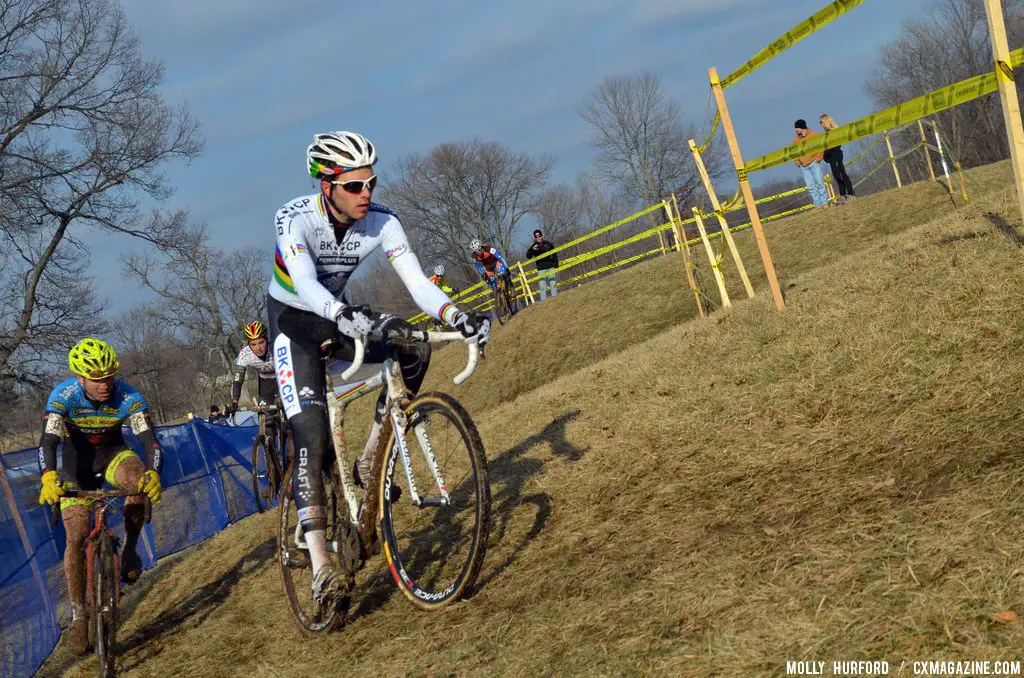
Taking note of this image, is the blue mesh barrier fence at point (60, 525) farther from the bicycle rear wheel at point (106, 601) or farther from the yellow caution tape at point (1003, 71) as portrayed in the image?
the yellow caution tape at point (1003, 71)

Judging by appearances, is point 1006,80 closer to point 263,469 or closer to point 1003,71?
point 1003,71

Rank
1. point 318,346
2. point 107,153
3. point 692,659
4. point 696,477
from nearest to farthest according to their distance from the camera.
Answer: point 692,659 < point 318,346 < point 696,477 < point 107,153

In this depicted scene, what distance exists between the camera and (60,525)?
8.62 m

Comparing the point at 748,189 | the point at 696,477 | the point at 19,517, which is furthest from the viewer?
the point at 748,189

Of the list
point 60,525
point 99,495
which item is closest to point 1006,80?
point 99,495

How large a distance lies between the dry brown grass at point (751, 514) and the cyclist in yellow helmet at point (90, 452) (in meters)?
0.82

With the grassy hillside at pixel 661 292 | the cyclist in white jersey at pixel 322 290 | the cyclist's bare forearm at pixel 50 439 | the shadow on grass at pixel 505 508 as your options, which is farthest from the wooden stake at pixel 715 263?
the cyclist's bare forearm at pixel 50 439

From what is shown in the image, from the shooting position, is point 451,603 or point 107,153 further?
point 107,153

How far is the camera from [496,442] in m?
8.78

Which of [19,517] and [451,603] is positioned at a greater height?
[19,517]

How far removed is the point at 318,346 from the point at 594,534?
2096 millimetres

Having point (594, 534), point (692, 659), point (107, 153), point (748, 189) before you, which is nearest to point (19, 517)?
point (594, 534)

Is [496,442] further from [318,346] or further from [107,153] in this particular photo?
[107,153]

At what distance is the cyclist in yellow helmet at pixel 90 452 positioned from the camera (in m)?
Answer: 6.30
